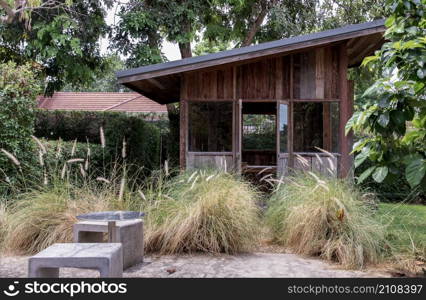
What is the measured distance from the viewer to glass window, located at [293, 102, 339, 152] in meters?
8.64

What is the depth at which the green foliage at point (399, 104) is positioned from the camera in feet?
10.3

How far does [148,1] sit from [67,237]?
977 cm

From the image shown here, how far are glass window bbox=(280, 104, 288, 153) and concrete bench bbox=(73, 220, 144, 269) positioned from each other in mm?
4426

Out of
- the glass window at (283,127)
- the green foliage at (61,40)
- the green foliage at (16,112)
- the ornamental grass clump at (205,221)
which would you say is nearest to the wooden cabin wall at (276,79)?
the glass window at (283,127)

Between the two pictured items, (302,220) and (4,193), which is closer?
(302,220)

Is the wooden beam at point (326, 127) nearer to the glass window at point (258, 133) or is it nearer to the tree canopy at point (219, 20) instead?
the glass window at point (258, 133)

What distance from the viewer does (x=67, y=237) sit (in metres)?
4.95

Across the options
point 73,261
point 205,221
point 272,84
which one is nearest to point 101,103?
point 272,84

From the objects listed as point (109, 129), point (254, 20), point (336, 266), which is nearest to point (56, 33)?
point (109, 129)

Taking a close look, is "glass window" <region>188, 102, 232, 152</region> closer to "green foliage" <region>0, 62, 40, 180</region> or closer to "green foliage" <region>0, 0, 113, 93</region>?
"green foliage" <region>0, 62, 40, 180</region>

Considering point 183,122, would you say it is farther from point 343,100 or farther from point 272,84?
point 343,100

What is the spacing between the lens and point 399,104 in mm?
3252

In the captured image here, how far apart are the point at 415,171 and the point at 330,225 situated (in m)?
1.84

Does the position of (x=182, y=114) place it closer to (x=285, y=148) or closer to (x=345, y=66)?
(x=285, y=148)
